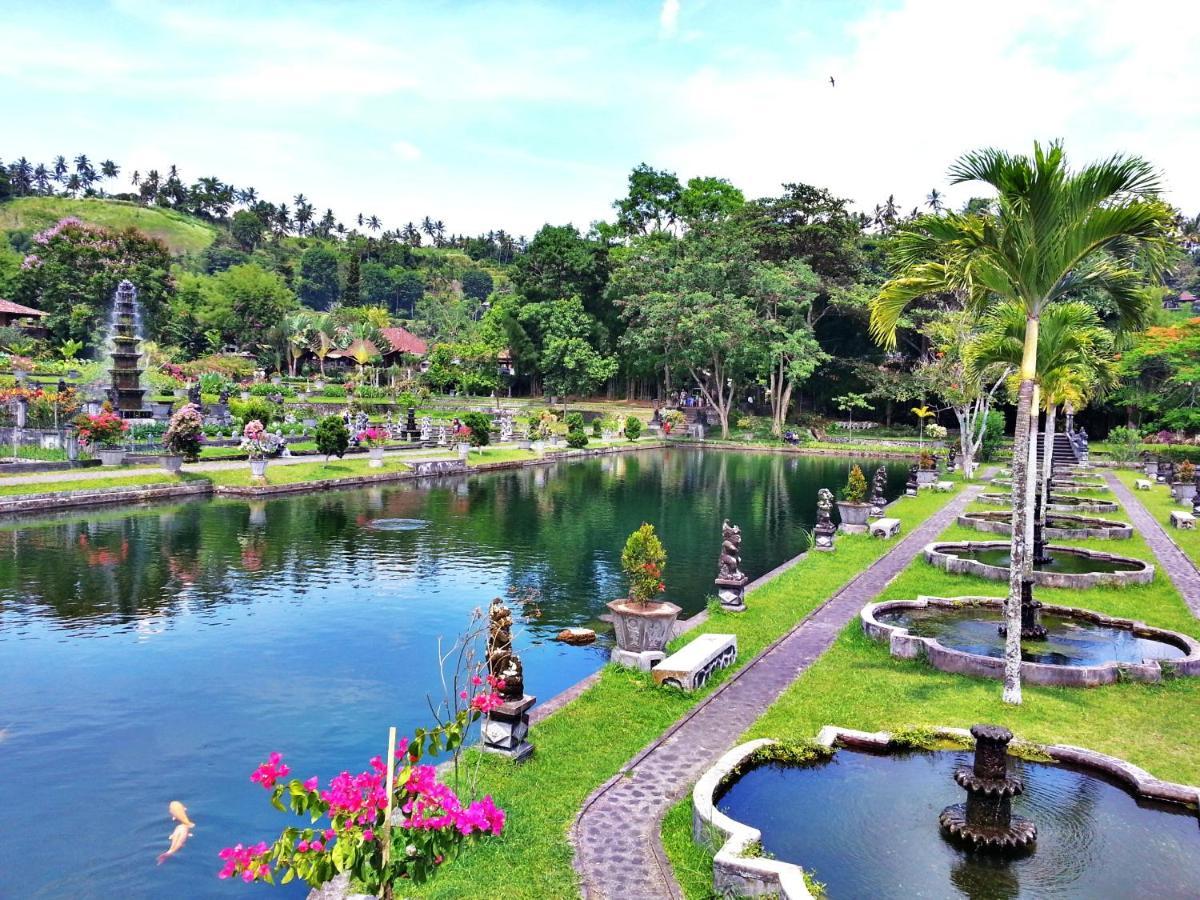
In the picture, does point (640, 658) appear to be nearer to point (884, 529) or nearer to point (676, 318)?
point (884, 529)

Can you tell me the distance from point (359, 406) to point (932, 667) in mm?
50429

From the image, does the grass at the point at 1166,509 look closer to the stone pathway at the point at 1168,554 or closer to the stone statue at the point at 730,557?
the stone pathway at the point at 1168,554

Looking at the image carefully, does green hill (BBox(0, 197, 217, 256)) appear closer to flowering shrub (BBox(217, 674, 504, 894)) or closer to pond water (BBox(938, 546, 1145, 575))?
pond water (BBox(938, 546, 1145, 575))

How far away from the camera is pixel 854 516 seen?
25.6m

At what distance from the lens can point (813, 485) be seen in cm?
4016

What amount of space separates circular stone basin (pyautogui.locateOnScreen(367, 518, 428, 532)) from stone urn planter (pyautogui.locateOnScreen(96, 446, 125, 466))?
12.4 metres

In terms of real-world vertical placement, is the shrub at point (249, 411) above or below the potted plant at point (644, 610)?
above

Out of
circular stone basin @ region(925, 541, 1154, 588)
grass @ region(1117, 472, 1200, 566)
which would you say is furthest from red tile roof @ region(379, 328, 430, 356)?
circular stone basin @ region(925, 541, 1154, 588)

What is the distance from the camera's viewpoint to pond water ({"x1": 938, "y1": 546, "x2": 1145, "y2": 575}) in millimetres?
19812

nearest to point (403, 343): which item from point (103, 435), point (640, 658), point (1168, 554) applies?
point (103, 435)

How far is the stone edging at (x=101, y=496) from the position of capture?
25.2 metres

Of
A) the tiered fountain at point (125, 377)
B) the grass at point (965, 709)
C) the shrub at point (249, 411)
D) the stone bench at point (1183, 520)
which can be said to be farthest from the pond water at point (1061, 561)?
the tiered fountain at point (125, 377)

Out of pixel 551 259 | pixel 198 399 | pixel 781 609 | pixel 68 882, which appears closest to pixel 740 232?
pixel 551 259

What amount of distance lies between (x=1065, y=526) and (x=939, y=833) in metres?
21.0
